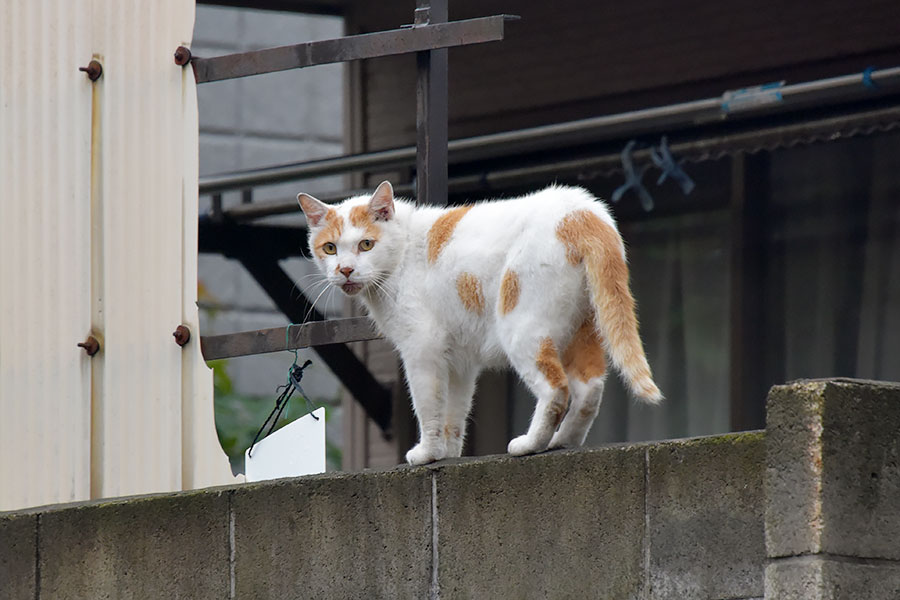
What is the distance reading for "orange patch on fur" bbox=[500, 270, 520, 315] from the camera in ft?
14.8

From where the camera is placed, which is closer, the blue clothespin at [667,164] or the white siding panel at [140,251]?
the white siding panel at [140,251]

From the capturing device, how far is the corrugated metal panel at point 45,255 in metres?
5.85

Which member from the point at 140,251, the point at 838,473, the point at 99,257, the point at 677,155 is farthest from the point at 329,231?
the point at 677,155

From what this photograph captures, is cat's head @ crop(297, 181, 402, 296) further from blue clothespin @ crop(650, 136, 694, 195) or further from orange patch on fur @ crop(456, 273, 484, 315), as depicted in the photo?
blue clothespin @ crop(650, 136, 694, 195)

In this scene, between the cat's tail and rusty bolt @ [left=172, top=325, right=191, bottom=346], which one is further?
rusty bolt @ [left=172, top=325, right=191, bottom=346]

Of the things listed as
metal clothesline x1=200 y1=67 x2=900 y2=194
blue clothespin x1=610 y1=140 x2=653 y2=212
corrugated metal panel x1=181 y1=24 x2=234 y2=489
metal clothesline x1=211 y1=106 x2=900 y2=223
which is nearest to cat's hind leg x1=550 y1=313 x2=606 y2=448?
corrugated metal panel x1=181 y1=24 x2=234 y2=489

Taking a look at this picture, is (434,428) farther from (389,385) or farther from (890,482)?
(389,385)

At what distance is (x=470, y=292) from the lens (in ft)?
15.5

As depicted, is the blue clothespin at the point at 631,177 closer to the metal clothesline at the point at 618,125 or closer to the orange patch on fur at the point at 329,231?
the metal clothesline at the point at 618,125

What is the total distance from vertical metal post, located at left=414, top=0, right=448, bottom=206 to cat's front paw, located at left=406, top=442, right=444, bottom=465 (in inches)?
35.3

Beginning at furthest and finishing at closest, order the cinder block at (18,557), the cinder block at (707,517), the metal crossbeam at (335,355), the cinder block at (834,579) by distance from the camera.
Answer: the metal crossbeam at (335,355)
the cinder block at (18,557)
the cinder block at (707,517)
the cinder block at (834,579)

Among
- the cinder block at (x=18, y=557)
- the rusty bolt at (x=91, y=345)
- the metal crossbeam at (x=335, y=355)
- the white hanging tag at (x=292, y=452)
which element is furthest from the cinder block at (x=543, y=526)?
the metal crossbeam at (x=335, y=355)

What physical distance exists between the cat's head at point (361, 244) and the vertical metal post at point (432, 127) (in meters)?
0.26

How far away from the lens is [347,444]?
10.4m
